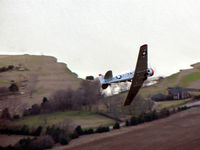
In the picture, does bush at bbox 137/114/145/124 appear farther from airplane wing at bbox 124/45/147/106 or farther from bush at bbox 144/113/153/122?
airplane wing at bbox 124/45/147/106

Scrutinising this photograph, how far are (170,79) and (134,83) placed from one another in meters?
49.1

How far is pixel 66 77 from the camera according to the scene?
6500cm

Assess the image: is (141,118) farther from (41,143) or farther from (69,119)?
(41,143)

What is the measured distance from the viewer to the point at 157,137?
5994 centimetres

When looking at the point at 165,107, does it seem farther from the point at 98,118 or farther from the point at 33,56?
the point at 33,56

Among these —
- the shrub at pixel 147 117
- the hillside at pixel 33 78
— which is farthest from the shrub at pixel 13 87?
the shrub at pixel 147 117

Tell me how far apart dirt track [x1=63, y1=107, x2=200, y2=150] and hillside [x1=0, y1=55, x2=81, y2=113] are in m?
14.2

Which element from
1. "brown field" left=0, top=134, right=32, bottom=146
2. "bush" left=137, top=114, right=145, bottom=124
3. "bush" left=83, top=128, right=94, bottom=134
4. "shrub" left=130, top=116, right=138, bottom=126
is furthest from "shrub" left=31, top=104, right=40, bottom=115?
"bush" left=137, top=114, right=145, bottom=124

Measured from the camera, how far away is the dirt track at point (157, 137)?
183 feet

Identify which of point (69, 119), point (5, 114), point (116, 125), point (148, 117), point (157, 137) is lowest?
point (157, 137)

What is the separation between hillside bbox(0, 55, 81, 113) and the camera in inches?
2237

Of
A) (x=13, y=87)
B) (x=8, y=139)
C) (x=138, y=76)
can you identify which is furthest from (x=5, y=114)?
(x=138, y=76)

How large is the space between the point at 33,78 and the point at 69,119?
1338 cm

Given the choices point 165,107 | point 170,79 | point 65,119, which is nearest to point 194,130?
point 165,107
